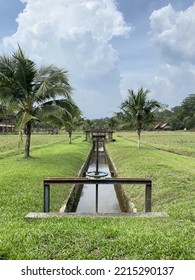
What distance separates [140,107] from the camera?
22.6 m

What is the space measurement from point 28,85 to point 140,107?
993 cm

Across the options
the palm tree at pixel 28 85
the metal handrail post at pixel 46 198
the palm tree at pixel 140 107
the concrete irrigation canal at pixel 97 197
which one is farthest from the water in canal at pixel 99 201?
the palm tree at pixel 140 107

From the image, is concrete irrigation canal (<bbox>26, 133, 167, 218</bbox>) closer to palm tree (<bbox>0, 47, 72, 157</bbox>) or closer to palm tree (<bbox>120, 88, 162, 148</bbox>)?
palm tree (<bbox>0, 47, 72, 157</bbox>)

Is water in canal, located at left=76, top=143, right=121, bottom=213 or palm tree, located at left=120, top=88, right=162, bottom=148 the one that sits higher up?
palm tree, located at left=120, top=88, right=162, bottom=148

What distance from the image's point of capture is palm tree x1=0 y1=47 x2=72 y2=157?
614 inches

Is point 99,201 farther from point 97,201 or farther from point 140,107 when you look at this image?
point 140,107

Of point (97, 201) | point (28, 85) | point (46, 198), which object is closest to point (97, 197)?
point (97, 201)

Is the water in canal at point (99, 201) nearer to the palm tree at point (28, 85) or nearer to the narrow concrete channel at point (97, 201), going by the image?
the narrow concrete channel at point (97, 201)

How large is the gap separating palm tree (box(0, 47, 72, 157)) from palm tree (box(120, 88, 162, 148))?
7.94 meters

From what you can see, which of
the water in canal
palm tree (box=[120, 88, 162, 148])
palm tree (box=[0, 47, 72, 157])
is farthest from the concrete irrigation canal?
palm tree (box=[120, 88, 162, 148])

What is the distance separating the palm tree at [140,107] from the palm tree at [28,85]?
313 inches

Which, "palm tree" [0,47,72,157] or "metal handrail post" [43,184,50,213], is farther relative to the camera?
"palm tree" [0,47,72,157]
